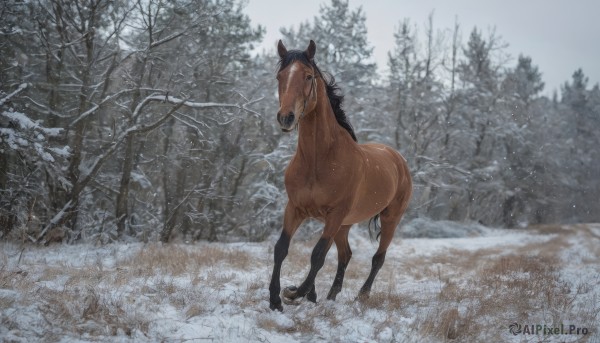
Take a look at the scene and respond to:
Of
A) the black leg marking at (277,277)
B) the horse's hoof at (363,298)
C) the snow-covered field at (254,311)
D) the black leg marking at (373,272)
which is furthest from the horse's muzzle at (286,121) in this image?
the black leg marking at (373,272)

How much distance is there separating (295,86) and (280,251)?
1.69 meters

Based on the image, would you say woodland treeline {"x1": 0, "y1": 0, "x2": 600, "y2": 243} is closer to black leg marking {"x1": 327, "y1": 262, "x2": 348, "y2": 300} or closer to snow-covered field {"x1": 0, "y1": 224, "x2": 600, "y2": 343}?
snow-covered field {"x1": 0, "y1": 224, "x2": 600, "y2": 343}

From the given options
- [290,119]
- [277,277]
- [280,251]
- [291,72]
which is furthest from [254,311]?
[291,72]

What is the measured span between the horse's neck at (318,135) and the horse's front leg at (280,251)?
57cm

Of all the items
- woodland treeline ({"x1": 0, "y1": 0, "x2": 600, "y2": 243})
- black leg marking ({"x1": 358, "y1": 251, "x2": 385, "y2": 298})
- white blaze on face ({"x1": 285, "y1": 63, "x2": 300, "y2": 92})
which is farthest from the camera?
woodland treeline ({"x1": 0, "y1": 0, "x2": 600, "y2": 243})

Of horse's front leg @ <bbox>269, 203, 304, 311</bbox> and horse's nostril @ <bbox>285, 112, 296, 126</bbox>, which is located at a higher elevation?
horse's nostril @ <bbox>285, 112, 296, 126</bbox>

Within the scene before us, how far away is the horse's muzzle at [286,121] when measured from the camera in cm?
400

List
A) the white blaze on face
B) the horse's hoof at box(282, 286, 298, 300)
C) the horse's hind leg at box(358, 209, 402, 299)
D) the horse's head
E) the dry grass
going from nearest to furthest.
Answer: the dry grass → the horse's head → the white blaze on face → the horse's hoof at box(282, 286, 298, 300) → the horse's hind leg at box(358, 209, 402, 299)

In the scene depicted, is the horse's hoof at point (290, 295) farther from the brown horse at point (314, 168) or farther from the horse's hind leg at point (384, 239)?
the horse's hind leg at point (384, 239)

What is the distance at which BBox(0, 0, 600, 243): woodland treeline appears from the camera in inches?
416

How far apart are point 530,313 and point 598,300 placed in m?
1.15

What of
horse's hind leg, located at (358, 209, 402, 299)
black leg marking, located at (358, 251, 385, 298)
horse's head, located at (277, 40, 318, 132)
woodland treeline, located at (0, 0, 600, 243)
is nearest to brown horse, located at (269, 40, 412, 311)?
horse's head, located at (277, 40, 318, 132)

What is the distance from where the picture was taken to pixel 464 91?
28234 mm

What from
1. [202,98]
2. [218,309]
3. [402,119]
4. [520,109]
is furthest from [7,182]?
[520,109]
